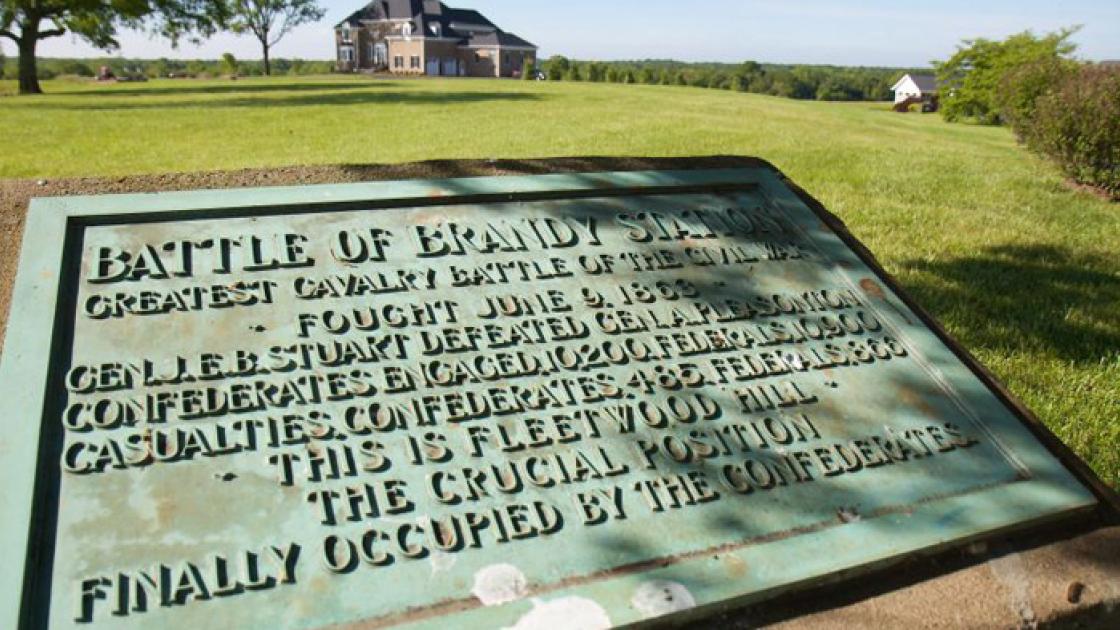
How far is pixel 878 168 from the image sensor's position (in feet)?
29.0

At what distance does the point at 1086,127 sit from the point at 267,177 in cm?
906

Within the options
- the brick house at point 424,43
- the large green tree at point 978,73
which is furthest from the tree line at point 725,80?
the large green tree at point 978,73

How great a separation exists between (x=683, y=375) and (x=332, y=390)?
1.00 m

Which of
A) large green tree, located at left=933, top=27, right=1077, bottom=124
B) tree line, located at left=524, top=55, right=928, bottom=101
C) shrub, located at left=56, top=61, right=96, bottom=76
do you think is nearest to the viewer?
large green tree, located at left=933, top=27, right=1077, bottom=124

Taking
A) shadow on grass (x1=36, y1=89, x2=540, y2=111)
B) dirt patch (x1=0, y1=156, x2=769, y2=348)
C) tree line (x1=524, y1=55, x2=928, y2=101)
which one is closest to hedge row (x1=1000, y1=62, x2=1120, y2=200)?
dirt patch (x1=0, y1=156, x2=769, y2=348)

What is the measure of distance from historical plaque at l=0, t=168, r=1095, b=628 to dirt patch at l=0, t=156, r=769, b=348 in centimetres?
30

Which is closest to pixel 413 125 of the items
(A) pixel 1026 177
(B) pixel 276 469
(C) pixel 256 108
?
(C) pixel 256 108

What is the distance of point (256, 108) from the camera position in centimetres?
1692

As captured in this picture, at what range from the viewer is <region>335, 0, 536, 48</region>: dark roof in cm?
6522

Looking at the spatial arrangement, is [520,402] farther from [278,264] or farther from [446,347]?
[278,264]

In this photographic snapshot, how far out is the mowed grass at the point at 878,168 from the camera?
413 centimetres

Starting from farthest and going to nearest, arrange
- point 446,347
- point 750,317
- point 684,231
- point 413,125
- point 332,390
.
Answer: point 413,125 < point 684,231 < point 750,317 < point 446,347 < point 332,390

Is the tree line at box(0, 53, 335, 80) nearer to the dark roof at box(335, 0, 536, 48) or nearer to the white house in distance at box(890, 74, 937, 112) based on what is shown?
the dark roof at box(335, 0, 536, 48)

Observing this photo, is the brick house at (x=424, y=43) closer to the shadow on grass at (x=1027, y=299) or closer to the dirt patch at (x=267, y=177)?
the shadow on grass at (x=1027, y=299)
